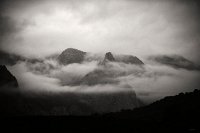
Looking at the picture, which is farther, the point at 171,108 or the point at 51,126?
the point at 171,108

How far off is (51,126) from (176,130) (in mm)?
41858

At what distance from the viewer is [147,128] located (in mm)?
97438

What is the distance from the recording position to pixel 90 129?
301 ft

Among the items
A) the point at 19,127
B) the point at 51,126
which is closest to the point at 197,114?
the point at 51,126

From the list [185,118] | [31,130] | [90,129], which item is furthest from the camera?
[185,118]

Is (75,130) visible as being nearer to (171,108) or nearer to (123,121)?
(123,121)

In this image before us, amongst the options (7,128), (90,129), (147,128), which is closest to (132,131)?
(147,128)

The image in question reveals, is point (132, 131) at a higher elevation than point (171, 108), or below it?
below

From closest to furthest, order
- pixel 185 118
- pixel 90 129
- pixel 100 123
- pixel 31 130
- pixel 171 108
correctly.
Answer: pixel 31 130
pixel 90 129
pixel 100 123
pixel 185 118
pixel 171 108

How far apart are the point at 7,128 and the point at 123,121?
41346mm

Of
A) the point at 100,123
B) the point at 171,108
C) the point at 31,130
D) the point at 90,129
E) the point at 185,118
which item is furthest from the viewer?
the point at 171,108

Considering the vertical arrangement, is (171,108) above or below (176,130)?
above

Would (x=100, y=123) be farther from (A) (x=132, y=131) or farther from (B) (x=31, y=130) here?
(B) (x=31, y=130)

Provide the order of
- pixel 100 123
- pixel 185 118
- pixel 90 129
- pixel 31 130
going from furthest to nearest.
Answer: pixel 185 118 → pixel 100 123 → pixel 90 129 → pixel 31 130
